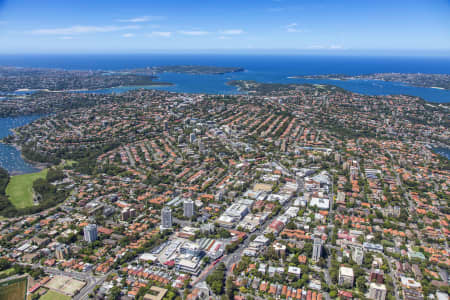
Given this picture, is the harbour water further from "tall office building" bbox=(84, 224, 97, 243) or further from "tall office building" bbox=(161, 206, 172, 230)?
"tall office building" bbox=(161, 206, 172, 230)

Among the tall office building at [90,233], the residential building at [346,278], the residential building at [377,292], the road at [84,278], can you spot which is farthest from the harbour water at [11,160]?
the residential building at [377,292]

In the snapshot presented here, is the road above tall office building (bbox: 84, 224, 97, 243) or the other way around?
Result: the other way around

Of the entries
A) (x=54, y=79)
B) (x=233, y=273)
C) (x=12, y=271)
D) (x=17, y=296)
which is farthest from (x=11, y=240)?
(x=54, y=79)

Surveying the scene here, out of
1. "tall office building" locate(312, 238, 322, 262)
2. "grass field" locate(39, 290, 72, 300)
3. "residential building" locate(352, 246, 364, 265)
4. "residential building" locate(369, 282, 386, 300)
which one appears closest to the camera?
"residential building" locate(369, 282, 386, 300)

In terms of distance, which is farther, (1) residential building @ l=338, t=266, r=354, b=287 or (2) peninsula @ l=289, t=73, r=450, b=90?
(2) peninsula @ l=289, t=73, r=450, b=90

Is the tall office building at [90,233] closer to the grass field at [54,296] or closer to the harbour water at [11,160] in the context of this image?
the grass field at [54,296]

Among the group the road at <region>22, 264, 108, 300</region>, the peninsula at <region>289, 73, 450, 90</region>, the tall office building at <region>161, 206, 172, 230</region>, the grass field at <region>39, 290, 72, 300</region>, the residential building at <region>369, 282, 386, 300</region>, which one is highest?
the peninsula at <region>289, 73, 450, 90</region>

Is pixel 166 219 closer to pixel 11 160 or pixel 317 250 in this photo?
pixel 317 250

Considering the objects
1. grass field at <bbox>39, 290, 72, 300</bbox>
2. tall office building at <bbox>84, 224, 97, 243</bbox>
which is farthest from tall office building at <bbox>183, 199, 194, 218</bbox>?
grass field at <bbox>39, 290, 72, 300</bbox>

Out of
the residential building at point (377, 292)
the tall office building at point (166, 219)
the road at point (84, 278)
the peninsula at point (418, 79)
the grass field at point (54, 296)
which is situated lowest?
the grass field at point (54, 296)
